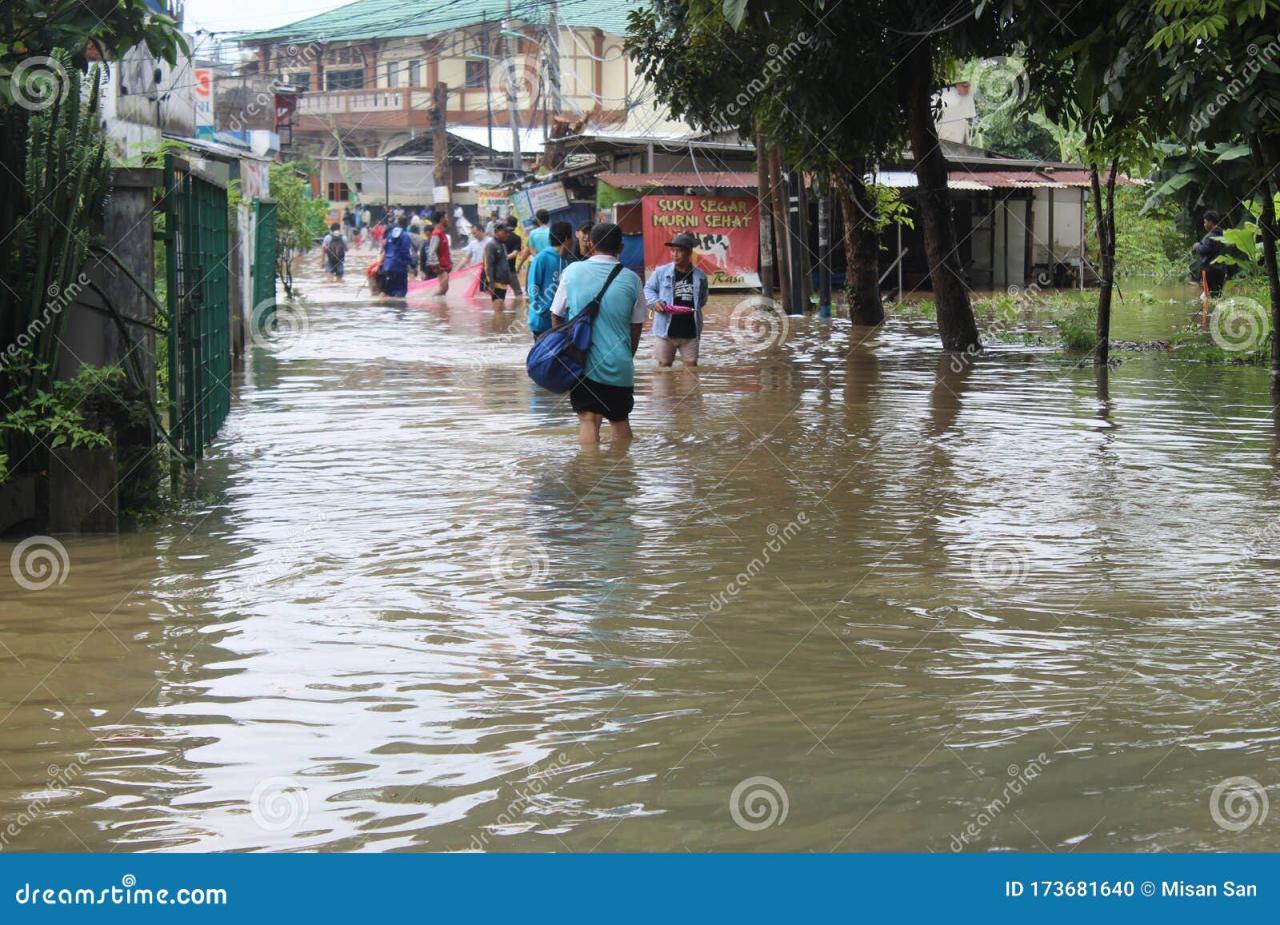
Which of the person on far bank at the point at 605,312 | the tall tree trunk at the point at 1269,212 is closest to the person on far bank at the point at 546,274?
the person on far bank at the point at 605,312

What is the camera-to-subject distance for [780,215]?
25.5m

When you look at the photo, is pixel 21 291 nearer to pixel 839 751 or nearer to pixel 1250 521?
pixel 839 751

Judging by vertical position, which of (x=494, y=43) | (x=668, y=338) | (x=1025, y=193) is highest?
(x=494, y=43)

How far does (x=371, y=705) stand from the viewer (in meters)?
5.16

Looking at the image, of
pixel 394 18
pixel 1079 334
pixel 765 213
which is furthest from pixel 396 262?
pixel 394 18

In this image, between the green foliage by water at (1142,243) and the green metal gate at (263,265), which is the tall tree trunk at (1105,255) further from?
the green foliage by water at (1142,243)

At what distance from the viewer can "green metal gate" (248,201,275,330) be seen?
21.9 metres

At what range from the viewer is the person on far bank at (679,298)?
15.3 meters

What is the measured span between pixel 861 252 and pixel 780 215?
3.23 metres

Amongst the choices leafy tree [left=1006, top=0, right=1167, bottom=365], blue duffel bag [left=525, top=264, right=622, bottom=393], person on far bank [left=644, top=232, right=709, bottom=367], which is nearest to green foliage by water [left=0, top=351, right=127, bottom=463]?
blue duffel bag [left=525, top=264, right=622, bottom=393]

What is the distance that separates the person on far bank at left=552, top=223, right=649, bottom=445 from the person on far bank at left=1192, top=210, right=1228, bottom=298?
19249 mm

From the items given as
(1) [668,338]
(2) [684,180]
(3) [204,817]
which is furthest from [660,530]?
(2) [684,180]

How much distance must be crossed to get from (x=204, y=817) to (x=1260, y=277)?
21.0 m

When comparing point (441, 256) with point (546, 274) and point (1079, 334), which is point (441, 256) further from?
point (546, 274)
